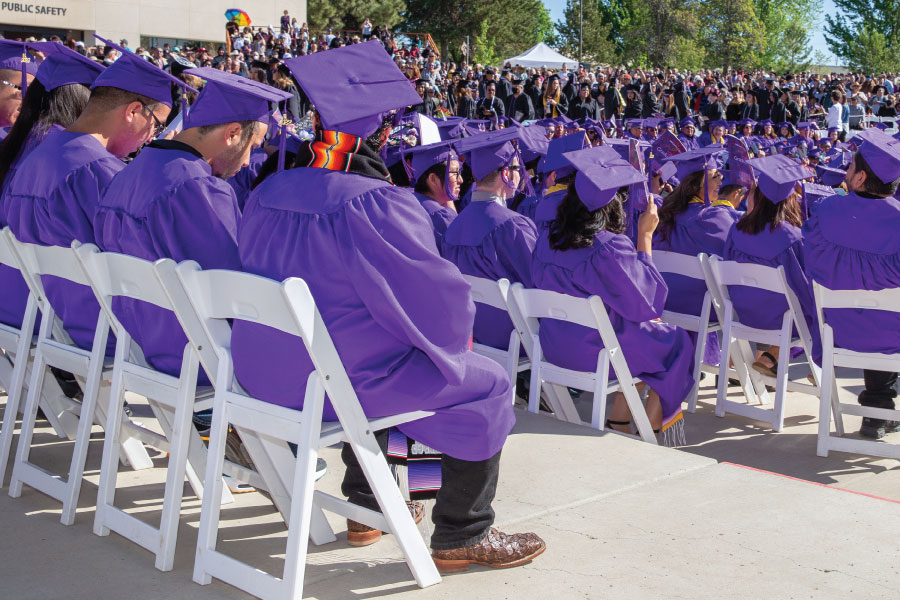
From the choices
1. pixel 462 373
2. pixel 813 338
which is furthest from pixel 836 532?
pixel 813 338

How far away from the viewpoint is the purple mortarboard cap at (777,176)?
5.97m

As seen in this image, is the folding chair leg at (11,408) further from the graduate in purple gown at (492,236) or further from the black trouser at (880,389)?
the black trouser at (880,389)

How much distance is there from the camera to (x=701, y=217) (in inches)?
269

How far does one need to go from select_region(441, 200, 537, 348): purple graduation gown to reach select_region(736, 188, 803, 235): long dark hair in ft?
4.80

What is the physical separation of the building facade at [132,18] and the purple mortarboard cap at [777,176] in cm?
3864

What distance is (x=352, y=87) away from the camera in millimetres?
2961

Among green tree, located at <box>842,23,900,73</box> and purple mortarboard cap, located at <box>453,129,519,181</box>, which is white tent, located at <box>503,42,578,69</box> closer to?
green tree, located at <box>842,23,900,73</box>

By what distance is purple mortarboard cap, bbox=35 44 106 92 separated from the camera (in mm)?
4617

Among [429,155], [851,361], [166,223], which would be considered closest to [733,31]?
[429,155]

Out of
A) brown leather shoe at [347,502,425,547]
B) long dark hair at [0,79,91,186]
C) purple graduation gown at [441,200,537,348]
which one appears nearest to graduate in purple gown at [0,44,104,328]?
long dark hair at [0,79,91,186]

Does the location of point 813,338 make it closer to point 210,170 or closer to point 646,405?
point 646,405

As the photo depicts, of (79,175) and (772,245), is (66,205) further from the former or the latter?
(772,245)

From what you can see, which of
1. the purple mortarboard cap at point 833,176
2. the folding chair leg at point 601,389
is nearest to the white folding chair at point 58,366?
the folding chair leg at point 601,389

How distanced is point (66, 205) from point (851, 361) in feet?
12.6
